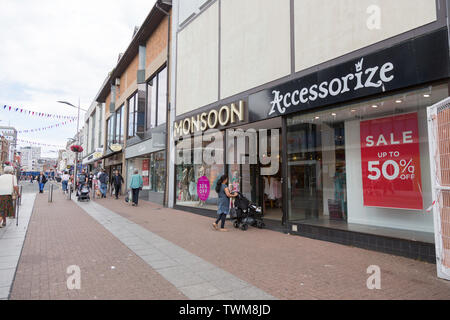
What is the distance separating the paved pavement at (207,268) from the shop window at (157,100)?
9.64 meters

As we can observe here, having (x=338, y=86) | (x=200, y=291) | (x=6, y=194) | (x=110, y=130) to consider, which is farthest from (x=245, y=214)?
(x=110, y=130)

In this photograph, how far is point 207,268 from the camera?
474cm

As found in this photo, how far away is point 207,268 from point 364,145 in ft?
16.5

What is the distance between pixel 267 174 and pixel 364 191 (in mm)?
4780

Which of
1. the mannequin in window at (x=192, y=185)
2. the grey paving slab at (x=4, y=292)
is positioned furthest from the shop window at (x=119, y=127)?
the grey paving slab at (x=4, y=292)

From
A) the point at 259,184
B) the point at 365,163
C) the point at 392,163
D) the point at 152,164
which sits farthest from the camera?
the point at 152,164

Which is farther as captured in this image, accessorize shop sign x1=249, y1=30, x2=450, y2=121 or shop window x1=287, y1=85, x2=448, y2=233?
shop window x1=287, y1=85, x2=448, y2=233

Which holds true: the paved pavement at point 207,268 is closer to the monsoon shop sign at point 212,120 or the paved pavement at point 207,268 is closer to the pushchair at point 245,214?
the pushchair at point 245,214

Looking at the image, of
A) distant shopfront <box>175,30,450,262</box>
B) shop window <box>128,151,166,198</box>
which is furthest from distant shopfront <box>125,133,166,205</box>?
distant shopfront <box>175,30,450,262</box>

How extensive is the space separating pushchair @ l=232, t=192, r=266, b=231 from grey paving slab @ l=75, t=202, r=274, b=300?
2464 mm

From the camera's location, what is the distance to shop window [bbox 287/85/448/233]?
6.07 metres

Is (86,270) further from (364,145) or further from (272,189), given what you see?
(272,189)

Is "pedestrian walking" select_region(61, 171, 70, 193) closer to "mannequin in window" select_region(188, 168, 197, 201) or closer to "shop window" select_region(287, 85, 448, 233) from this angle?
"mannequin in window" select_region(188, 168, 197, 201)

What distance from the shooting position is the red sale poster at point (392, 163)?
613 cm
